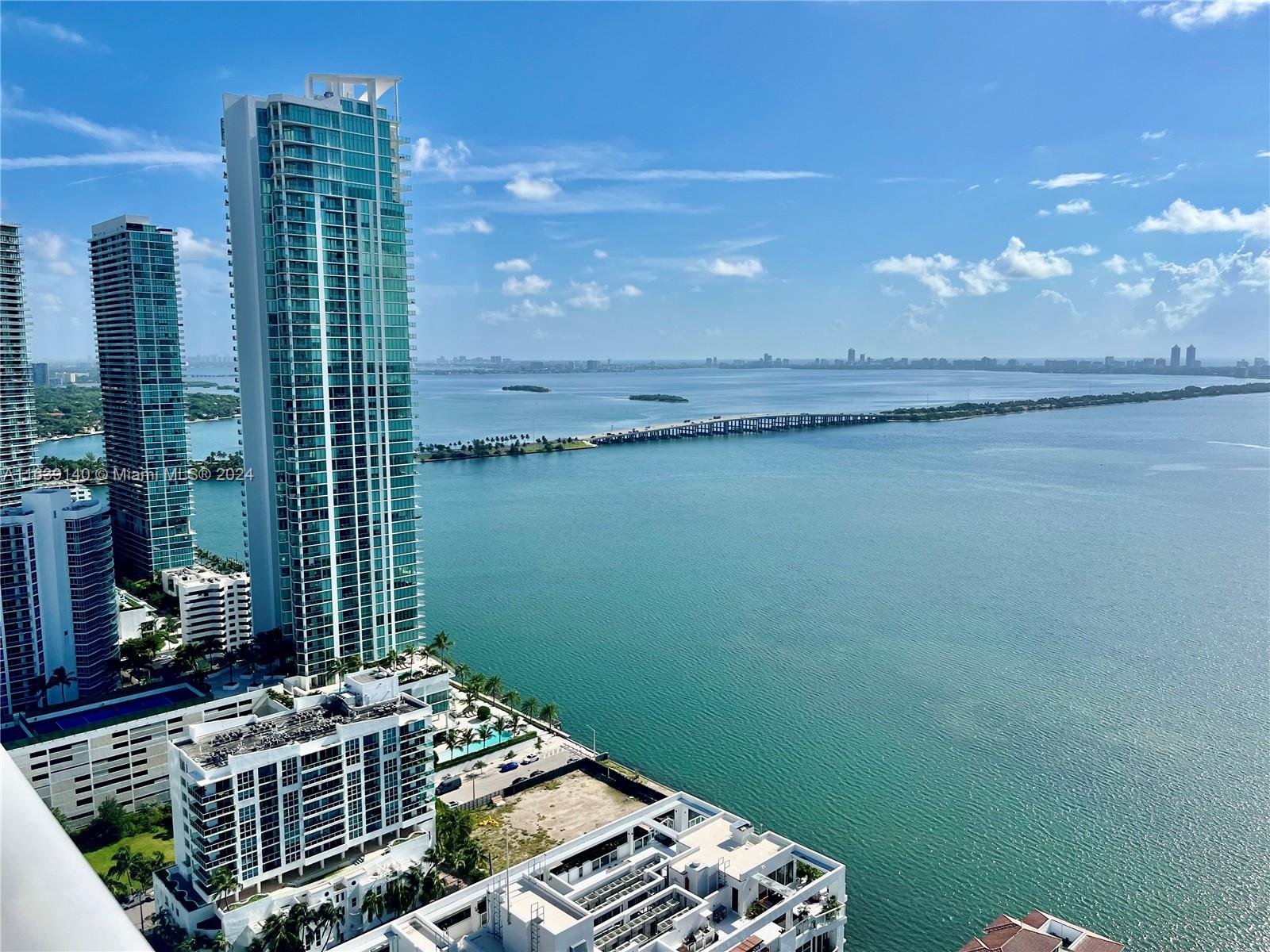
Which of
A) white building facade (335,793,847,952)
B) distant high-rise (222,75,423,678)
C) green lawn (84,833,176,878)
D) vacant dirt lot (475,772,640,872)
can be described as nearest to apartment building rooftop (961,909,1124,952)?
white building facade (335,793,847,952)

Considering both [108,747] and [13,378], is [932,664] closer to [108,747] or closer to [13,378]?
[108,747]

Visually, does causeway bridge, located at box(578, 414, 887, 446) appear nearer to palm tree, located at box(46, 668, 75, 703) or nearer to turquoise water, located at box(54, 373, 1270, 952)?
turquoise water, located at box(54, 373, 1270, 952)

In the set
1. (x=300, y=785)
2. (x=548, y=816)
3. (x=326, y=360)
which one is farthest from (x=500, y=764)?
(x=326, y=360)

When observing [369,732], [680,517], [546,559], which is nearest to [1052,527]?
[680,517]

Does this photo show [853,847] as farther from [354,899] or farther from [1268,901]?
[354,899]

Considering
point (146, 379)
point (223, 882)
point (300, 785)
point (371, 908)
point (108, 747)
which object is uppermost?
point (146, 379)

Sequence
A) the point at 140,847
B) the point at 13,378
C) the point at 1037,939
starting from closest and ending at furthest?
the point at 1037,939
the point at 140,847
the point at 13,378
